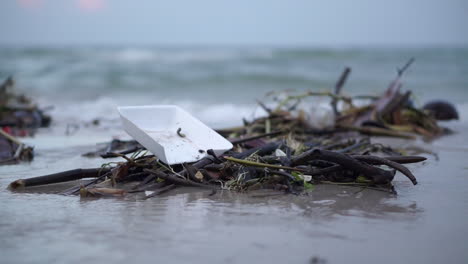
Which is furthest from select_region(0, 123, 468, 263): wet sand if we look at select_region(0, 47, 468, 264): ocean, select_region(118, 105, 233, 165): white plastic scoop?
select_region(118, 105, 233, 165): white plastic scoop

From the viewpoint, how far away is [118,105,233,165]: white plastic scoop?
3.81 meters

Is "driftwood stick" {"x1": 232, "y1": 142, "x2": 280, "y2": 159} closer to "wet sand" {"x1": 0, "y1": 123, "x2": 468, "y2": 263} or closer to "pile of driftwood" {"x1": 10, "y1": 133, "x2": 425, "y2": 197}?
"pile of driftwood" {"x1": 10, "y1": 133, "x2": 425, "y2": 197}

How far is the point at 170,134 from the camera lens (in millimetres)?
4414

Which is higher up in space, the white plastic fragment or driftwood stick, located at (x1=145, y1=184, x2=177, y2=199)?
the white plastic fragment

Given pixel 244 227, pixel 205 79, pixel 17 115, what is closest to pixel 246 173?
pixel 244 227

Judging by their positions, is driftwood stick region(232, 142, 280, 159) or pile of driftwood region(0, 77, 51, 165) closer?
driftwood stick region(232, 142, 280, 159)

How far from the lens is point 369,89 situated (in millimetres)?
16203

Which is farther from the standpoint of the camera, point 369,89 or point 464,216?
point 369,89

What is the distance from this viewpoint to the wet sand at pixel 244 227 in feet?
7.95

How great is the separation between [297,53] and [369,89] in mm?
11880

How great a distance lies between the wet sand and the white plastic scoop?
345 mm

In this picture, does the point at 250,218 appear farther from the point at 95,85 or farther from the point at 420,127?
the point at 95,85

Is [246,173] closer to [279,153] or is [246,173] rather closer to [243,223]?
[279,153]

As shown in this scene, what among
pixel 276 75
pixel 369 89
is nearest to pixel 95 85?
pixel 276 75
